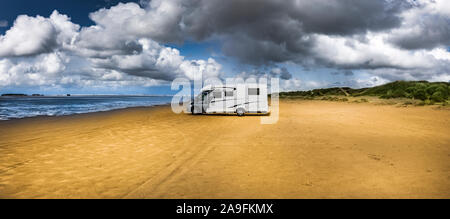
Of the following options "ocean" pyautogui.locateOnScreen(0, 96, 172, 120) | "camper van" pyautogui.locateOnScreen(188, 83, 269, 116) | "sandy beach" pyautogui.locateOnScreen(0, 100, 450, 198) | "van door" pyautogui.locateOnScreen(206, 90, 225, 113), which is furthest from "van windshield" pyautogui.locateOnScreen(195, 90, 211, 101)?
"ocean" pyautogui.locateOnScreen(0, 96, 172, 120)

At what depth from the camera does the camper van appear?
1905cm

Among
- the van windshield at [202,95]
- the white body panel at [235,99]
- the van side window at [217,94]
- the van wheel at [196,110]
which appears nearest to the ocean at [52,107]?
the van wheel at [196,110]

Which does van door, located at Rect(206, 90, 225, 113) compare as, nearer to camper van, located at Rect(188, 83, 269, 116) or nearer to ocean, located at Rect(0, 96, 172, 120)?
camper van, located at Rect(188, 83, 269, 116)

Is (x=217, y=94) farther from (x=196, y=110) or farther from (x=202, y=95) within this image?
(x=196, y=110)

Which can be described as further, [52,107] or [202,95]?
[52,107]

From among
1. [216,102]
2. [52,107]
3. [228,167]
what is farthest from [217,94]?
[52,107]

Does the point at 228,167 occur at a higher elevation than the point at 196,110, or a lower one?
lower

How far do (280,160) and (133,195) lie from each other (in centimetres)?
397

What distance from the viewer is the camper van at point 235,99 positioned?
19.0 metres

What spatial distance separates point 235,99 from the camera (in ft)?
62.7

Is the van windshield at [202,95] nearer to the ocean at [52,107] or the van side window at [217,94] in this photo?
the van side window at [217,94]

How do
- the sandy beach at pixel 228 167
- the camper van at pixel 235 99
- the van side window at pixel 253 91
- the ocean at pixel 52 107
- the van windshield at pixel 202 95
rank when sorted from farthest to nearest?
the ocean at pixel 52 107 → the van windshield at pixel 202 95 → the van side window at pixel 253 91 → the camper van at pixel 235 99 → the sandy beach at pixel 228 167
